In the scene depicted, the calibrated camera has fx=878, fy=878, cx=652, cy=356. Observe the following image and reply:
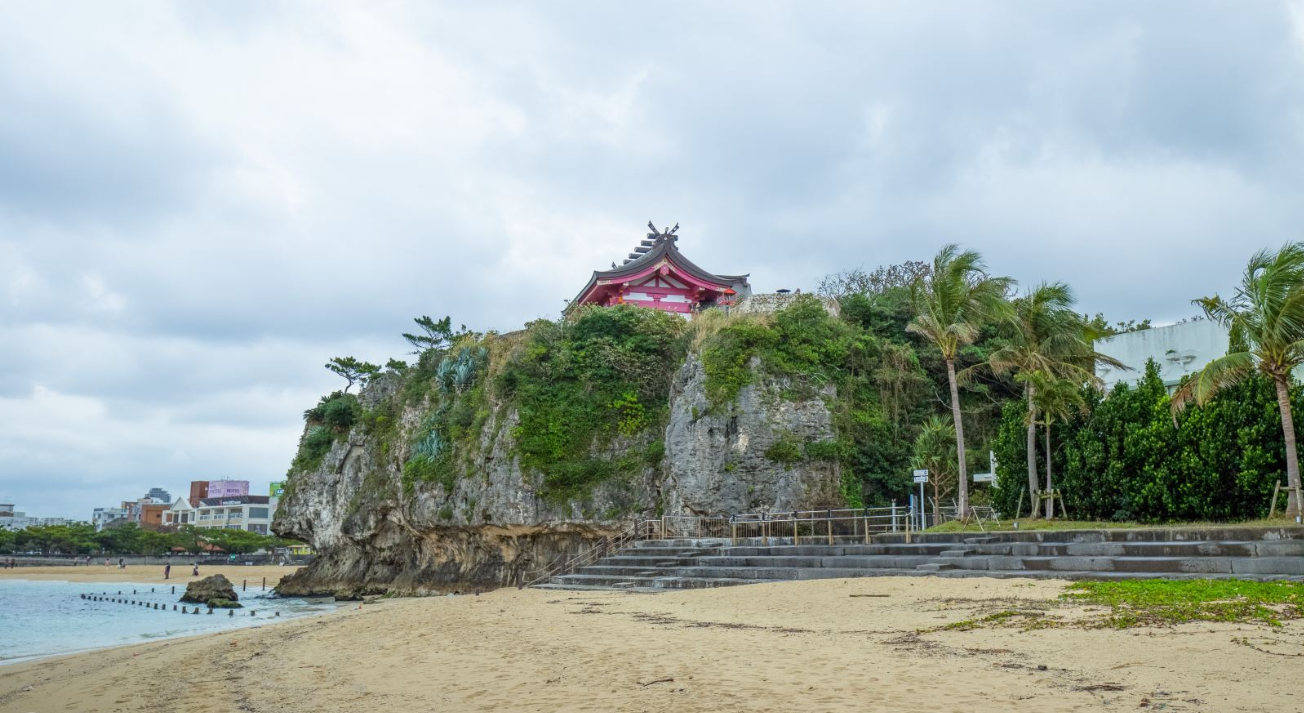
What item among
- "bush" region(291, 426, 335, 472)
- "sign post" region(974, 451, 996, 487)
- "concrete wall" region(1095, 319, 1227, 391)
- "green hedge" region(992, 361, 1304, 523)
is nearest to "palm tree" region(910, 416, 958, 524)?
"sign post" region(974, 451, 996, 487)

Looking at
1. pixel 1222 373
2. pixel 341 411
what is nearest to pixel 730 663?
pixel 1222 373

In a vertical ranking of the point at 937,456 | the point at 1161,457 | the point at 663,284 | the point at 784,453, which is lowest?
the point at 1161,457

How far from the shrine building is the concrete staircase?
57.9 feet

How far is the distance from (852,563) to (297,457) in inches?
1270

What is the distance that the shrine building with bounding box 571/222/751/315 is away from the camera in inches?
Answer: 1542

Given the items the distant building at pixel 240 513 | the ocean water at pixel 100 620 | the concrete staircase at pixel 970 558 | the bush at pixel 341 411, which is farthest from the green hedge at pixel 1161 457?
the distant building at pixel 240 513

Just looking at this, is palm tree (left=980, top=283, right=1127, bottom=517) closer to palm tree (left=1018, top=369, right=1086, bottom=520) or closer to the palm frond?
palm tree (left=1018, top=369, right=1086, bottom=520)

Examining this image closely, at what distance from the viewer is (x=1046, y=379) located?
2212 centimetres

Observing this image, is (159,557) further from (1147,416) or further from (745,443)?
(1147,416)

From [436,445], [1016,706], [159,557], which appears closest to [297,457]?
[436,445]

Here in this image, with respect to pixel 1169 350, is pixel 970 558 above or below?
below

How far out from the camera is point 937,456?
85.6ft

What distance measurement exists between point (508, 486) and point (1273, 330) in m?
22.7

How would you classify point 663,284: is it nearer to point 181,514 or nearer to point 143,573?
point 143,573
